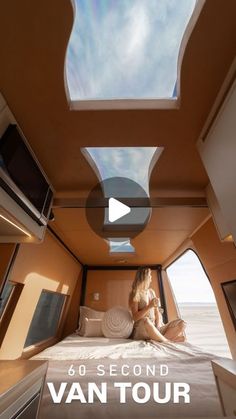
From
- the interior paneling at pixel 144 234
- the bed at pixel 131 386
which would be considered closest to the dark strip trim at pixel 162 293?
the interior paneling at pixel 144 234

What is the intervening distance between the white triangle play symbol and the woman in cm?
145

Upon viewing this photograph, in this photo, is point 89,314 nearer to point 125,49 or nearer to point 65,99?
point 65,99

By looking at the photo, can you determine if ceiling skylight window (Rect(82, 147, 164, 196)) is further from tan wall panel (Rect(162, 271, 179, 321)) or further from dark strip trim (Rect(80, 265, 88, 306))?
tan wall panel (Rect(162, 271, 179, 321))

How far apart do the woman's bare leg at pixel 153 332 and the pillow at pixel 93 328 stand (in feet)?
4.10

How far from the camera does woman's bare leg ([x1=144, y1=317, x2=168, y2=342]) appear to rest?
7.99ft

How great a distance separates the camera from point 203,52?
76cm

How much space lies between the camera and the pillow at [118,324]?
3052 mm

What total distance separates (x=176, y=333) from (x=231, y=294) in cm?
106

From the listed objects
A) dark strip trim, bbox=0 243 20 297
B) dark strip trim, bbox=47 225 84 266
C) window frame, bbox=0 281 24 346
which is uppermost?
dark strip trim, bbox=47 225 84 266

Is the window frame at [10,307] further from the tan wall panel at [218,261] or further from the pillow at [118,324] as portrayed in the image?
the tan wall panel at [218,261]

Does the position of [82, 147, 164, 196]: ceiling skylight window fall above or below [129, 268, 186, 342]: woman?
above

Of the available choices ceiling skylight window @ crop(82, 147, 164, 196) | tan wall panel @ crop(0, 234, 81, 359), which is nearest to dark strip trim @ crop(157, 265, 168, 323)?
tan wall panel @ crop(0, 234, 81, 359)

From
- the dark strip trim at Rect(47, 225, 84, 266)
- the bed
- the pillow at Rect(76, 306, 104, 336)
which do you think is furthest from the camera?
the pillow at Rect(76, 306, 104, 336)

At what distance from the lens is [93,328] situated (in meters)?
3.48
